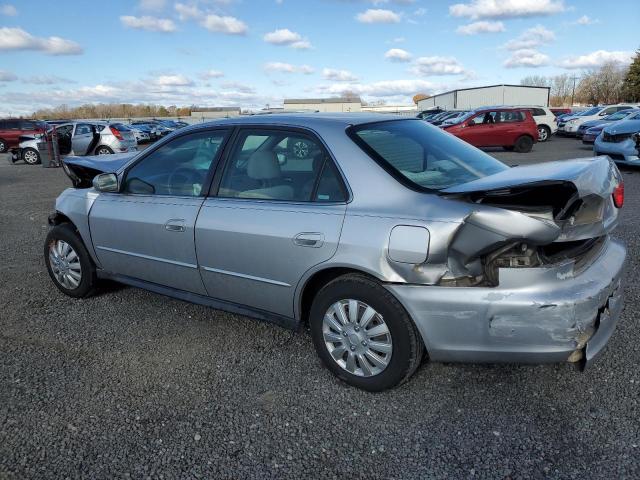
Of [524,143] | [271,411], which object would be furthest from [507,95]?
[271,411]

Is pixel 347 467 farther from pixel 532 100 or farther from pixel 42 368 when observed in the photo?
pixel 532 100

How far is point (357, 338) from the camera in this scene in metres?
2.82

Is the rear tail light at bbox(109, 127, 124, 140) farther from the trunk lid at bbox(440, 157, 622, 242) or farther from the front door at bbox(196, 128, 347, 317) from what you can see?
the trunk lid at bbox(440, 157, 622, 242)

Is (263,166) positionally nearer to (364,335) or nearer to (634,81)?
(364,335)

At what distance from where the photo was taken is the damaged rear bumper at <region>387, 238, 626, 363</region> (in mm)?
2385

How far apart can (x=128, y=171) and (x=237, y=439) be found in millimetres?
2322

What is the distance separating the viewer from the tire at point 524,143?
1856 centimetres

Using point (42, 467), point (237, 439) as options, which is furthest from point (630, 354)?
point (42, 467)

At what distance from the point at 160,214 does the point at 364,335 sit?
5.69 ft

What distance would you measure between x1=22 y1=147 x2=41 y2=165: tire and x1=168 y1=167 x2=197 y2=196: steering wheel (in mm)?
18469

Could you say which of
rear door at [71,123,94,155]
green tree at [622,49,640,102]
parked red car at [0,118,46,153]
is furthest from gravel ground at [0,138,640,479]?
green tree at [622,49,640,102]

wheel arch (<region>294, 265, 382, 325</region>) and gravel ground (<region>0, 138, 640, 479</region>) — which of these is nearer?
gravel ground (<region>0, 138, 640, 479</region>)

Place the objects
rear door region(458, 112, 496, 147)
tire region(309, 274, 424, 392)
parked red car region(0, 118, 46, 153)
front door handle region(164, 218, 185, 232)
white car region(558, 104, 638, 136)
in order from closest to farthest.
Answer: tire region(309, 274, 424, 392) < front door handle region(164, 218, 185, 232) < rear door region(458, 112, 496, 147) < white car region(558, 104, 638, 136) < parked red car region(0, 118, 46, 153)

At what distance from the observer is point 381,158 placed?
9.40 ft
